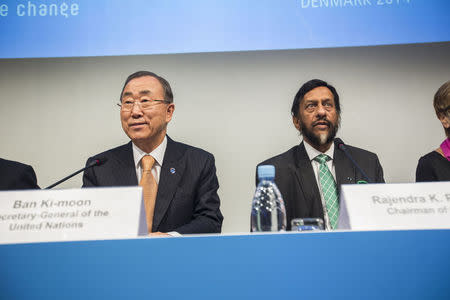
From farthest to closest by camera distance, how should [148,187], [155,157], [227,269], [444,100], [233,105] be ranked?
[233,105]
[444,100]
[155,157]
[148,187]
[227,269]

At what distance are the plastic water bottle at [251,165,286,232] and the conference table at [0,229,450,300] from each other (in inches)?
19.0

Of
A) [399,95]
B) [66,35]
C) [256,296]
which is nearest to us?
[256,296]

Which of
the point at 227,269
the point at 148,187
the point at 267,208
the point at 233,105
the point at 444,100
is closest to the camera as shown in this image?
the point at 227,269

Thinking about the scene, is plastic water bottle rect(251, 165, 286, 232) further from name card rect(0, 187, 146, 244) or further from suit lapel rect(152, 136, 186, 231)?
suit lapel rect(152, 136, 186, 231)

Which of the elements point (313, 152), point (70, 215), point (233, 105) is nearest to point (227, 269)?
point (70, 215)

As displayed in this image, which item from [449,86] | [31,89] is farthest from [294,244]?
[31,89]

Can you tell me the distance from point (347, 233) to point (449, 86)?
171cm

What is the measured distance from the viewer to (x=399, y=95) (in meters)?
2.92

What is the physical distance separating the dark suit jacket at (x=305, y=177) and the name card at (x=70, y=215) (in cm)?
127

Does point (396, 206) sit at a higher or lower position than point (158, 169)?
lower

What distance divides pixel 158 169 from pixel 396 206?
53.9 inches

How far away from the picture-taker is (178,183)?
2146mm

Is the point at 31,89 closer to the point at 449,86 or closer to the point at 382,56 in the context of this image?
the point at 382,56

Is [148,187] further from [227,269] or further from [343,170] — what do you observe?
[227,269]
